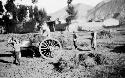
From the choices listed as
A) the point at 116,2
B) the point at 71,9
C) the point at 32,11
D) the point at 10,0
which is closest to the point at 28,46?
the point at 10,0

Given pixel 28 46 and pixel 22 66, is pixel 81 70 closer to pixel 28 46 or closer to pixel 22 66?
pixel 22 66

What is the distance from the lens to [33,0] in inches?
1980

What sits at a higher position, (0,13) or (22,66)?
(0,13)

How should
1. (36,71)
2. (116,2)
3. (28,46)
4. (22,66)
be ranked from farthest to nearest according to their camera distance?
(116,2) < (28,46) < (22,66) < (36,71)

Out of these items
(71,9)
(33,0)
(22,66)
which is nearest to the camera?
(22,66)

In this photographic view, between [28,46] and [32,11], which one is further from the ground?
[32,11]

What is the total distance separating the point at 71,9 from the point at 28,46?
52.3m

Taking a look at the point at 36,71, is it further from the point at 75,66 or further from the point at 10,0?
the point at 10,0

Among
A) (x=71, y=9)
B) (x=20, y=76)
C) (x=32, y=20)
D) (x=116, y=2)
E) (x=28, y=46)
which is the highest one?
(x=116, y=2)

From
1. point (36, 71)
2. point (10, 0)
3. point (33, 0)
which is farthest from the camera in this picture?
point (33, 0)

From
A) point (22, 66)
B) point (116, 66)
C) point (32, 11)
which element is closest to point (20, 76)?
point (22, 66)

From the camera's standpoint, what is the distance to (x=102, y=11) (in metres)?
102

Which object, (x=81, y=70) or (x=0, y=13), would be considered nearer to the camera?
(x=81, y=70)

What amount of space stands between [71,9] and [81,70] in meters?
54.8
